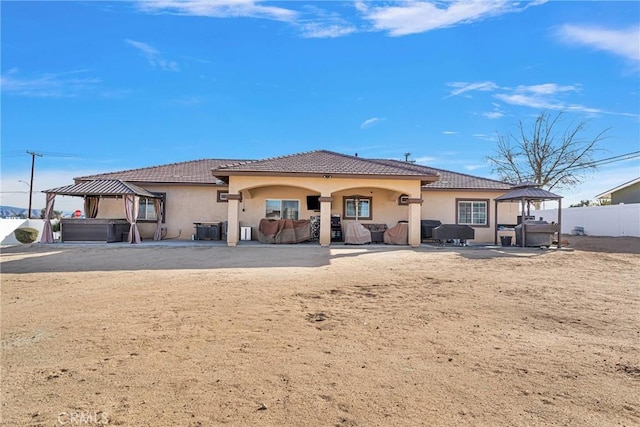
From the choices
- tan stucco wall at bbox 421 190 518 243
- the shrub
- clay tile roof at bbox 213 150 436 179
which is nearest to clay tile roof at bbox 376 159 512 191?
tan stucco wall at bbox 421 190 518 243

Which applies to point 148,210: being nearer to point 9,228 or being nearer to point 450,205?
point 9,228

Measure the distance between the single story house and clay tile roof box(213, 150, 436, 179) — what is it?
22.4 m

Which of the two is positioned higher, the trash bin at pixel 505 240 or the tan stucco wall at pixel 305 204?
the tan stucco wall at pixel 305 204

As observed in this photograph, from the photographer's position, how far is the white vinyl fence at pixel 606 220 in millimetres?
20688

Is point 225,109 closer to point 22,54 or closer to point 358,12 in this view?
point 22,54

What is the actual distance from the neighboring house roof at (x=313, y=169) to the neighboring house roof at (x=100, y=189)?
3924mm

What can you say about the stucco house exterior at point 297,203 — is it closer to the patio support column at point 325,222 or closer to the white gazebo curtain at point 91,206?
the white gazebo curtain at point 91,206

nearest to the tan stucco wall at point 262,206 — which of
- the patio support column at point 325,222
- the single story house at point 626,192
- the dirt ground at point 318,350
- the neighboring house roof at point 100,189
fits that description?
the neighboring house roof at point 100,189

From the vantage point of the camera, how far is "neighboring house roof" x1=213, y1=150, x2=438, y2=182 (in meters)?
14.5

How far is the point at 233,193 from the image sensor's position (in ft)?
→ 48.2

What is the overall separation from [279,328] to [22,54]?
44.0ft

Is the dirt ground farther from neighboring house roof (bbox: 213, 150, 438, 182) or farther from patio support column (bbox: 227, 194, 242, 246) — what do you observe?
neighboring house roof (bbox: 213, 150, 438, 182)

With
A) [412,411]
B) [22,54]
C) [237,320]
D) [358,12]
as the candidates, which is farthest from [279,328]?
[22,54]

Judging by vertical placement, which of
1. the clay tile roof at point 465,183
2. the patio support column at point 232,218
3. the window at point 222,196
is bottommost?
the patio support column at point 232,218
